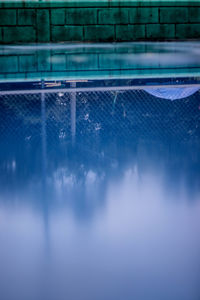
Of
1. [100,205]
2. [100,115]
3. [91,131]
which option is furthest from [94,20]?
[100,205]

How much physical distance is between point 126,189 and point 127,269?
478mm

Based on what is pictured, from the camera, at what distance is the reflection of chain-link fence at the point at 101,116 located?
82.7 inches

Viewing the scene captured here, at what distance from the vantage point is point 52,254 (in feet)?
3.06

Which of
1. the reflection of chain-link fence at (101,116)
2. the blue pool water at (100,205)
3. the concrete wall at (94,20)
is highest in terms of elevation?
the concrete wall at (94,20)

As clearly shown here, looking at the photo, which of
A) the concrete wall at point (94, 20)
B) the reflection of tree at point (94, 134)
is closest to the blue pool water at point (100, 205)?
the reflection of tree at point (94, 134)

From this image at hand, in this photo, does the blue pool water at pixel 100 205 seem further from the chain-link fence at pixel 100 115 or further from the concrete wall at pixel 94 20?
the concrete wall at pixel 94 20

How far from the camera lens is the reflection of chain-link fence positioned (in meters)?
2.10

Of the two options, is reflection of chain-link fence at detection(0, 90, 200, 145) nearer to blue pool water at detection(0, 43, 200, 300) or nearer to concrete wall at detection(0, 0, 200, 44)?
blue pool water at detection(0, 43, 200, 300)

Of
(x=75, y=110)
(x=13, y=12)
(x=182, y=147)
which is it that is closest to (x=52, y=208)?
(x=182, y=147)

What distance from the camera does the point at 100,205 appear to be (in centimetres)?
120

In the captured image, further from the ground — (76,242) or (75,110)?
(75,110)

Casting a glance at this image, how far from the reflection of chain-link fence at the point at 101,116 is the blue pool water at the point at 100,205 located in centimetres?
1

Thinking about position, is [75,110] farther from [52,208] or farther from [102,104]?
[52,208]

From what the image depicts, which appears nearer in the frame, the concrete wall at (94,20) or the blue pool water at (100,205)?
the blue pool water at (100,205)
